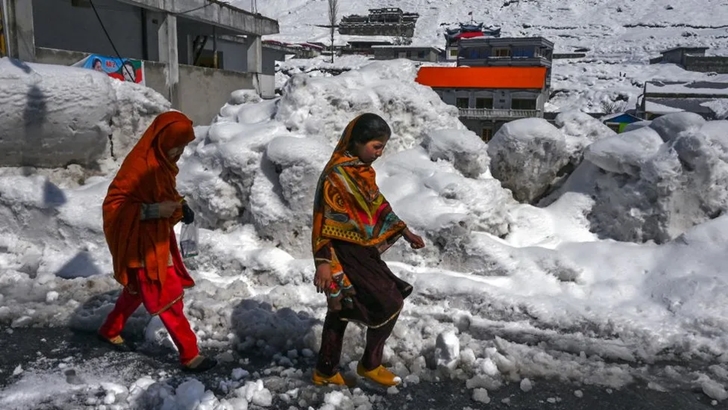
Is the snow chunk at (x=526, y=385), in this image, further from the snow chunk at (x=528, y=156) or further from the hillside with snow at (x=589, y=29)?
the hillside with snow at (x=589, y=29)

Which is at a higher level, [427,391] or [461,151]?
[461,151]

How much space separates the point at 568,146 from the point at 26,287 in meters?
4.76

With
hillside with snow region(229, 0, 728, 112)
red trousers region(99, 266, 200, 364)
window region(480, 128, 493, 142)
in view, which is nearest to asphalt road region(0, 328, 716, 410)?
red trousers region(99, 266, 200, 364)

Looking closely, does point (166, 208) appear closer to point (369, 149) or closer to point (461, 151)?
point (369, 149)

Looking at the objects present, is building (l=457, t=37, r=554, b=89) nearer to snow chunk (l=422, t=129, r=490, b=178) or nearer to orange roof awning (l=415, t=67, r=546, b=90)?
orange roof awning (l=415, t=67, r=546, b=90)

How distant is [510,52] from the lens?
37.3 meters

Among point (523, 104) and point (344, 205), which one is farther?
point (523, 104)

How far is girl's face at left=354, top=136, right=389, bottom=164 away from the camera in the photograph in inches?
114

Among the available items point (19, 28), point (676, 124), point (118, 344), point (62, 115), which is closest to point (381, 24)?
point (19, 28)

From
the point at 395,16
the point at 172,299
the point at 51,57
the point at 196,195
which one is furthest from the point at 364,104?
the point at 395,16

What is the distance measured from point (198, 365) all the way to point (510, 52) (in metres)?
37.1

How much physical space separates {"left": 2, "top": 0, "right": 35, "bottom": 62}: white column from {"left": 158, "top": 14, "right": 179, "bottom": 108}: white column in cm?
420

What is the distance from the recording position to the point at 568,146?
5566 mm

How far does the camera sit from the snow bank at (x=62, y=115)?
4.93 metres
